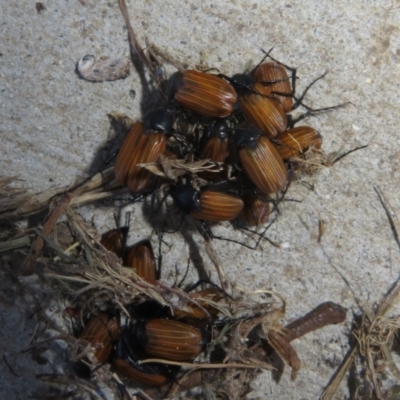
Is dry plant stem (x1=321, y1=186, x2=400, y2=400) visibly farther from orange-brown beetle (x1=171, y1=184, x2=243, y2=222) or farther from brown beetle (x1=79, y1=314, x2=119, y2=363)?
brown beetle (x1=79, y1=314, x2=119, y2=363)

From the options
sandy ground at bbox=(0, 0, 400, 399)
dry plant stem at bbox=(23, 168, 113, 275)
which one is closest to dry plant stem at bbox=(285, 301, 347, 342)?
sandy ground at bbox=(0, 0, 400, 399)

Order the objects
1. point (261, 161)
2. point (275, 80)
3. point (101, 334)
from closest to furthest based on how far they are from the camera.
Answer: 1. point (261, 161)
2. point (275, 80)
3. point (101, 334)

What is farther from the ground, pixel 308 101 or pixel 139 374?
pixel 308 101

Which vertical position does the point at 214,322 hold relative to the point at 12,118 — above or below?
below

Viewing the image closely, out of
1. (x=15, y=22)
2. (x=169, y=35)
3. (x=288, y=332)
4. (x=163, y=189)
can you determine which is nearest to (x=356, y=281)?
(x=288, y=332)

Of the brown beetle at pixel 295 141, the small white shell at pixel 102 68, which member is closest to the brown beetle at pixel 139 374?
the brown beetle at pixel 295 141

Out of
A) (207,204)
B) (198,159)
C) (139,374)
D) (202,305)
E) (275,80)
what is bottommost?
(139,374)

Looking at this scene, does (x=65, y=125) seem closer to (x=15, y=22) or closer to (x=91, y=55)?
(x=91, y=55)

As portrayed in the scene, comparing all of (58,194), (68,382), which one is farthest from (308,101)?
(68,382)

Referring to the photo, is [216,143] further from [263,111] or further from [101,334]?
[101,334]
